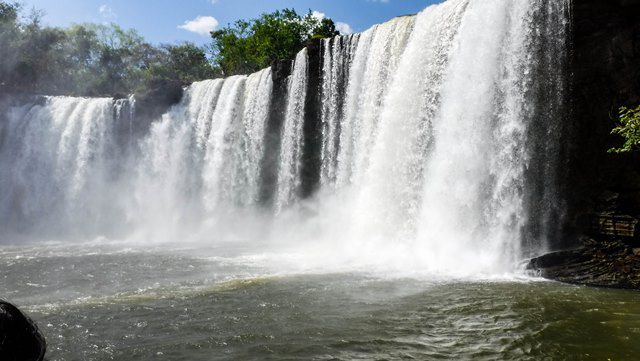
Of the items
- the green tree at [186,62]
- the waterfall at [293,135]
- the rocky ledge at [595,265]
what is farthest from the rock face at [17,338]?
the green tree at [186,62]

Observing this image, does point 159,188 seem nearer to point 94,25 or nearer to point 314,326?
point 314,326

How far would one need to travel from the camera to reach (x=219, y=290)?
9250mm

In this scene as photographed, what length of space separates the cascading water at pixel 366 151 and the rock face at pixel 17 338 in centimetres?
850

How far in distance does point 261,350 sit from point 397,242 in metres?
9.23

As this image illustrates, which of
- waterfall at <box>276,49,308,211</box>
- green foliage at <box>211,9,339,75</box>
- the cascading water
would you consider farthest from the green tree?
waterfall at <box>276,49,308,211</box>

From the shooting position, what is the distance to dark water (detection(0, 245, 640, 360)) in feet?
19.3

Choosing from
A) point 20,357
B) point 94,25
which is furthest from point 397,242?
point 94,25

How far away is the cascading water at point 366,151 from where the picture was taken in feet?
39.0

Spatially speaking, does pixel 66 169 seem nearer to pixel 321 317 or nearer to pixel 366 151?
pixel 366 151

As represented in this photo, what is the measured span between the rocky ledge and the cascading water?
95cm

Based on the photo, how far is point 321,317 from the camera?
288 inches

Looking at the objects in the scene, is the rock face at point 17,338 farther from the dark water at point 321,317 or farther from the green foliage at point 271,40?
the green foliage at point 271,40

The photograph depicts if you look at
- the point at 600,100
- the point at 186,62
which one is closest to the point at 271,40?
the point at 186,62

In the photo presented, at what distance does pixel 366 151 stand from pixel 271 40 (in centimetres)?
3025
